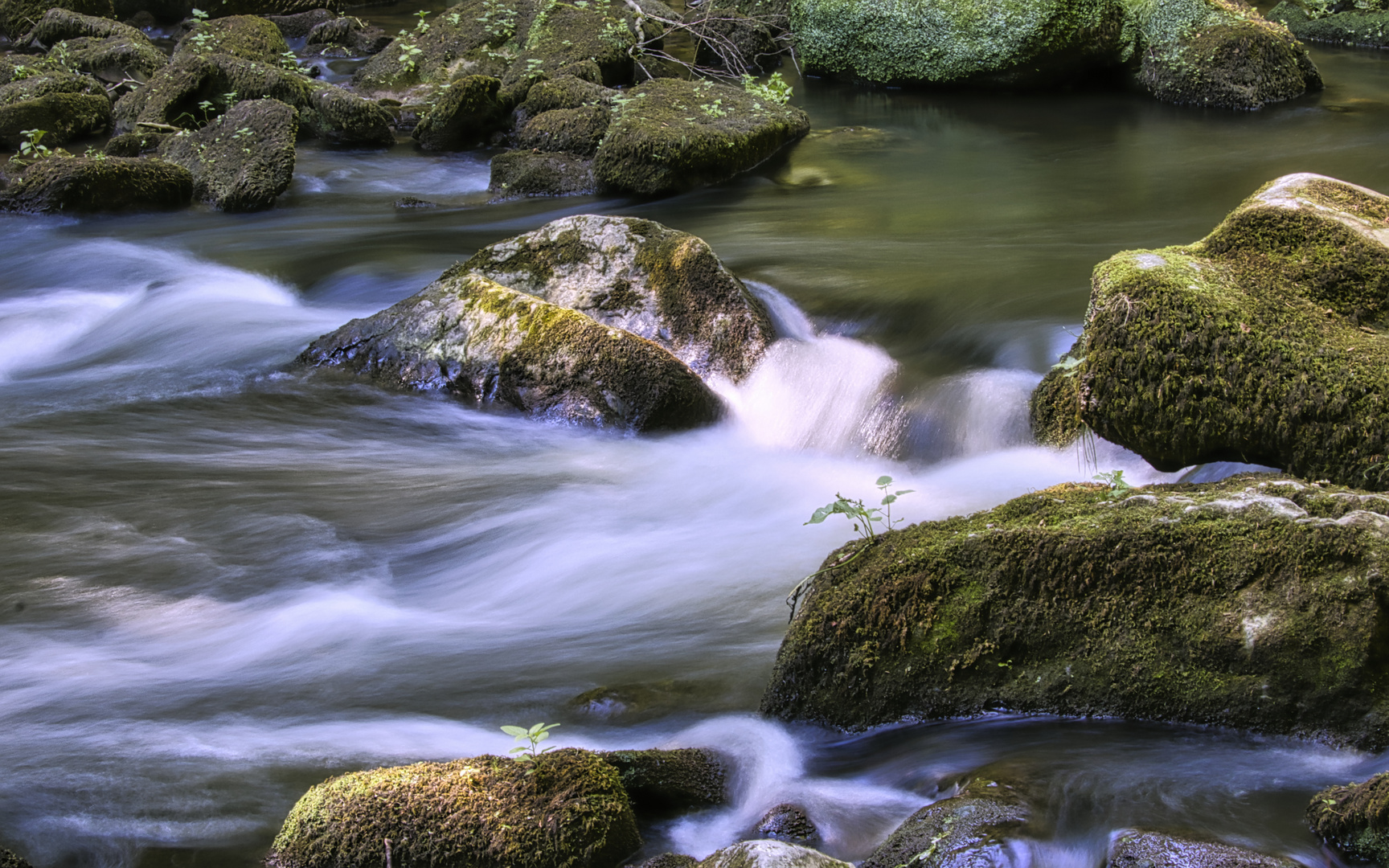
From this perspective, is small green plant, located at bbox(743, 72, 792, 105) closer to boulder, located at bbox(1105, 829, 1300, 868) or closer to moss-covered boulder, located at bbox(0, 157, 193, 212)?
moss-covered boulder, located at bbox(0, 157, 193, 212)

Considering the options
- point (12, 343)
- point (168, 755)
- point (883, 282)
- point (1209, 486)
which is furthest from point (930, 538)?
point (12, 343)

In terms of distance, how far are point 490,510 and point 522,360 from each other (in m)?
1.02

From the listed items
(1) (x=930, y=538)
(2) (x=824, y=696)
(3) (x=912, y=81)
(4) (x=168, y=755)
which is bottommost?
(4) (x=168, y=755)

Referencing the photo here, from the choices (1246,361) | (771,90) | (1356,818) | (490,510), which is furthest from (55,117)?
(1356,818)

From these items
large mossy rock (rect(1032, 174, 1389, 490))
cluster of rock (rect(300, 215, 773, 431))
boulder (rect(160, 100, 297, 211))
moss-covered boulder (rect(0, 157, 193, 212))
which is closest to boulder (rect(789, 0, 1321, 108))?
boulder (rect(160, 100, 297, 211))

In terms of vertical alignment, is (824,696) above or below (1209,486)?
below

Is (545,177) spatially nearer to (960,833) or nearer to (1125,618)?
(1125,618)

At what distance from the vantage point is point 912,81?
12938mm

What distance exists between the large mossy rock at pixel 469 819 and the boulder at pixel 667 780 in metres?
Answer: 0.12

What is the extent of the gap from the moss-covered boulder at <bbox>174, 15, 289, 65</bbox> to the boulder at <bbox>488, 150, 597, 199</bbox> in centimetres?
423

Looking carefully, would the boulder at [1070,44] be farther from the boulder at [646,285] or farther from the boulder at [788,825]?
the boulder at [788,825]

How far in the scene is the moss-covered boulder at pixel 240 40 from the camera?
11.9 m

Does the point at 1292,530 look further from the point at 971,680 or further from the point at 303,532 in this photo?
the point at 303,532

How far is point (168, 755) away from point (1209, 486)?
3.36m
